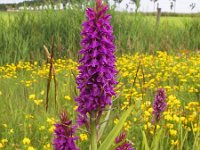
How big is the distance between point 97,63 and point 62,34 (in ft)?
29.3

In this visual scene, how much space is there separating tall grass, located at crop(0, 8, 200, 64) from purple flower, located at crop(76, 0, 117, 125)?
689 centimetres

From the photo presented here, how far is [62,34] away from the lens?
10641 mm

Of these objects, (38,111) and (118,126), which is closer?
(118,126)

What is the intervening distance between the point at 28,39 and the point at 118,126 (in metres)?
8.44

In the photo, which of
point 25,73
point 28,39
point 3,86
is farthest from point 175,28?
point 3,86

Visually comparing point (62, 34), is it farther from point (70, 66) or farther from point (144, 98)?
point (144, 98)

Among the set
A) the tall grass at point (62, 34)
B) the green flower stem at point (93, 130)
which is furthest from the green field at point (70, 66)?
the green flower stem at point (93, 130)

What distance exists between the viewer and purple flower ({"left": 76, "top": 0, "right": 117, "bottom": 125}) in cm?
185

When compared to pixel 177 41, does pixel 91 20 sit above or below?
above

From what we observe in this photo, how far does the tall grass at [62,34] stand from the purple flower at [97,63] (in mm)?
6891

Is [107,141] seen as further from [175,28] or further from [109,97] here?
[175,28]

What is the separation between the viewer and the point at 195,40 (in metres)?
12.7

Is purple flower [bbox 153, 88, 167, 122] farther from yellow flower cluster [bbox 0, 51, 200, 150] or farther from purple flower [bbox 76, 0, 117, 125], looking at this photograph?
purple flower [bbox 76, 0, 117, 125]

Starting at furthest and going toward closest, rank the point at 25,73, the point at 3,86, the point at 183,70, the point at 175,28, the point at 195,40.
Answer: the point at 175,28 → the point at 195,40 → the point at 25,73 → the point at 183,70 → the point at 3,86
